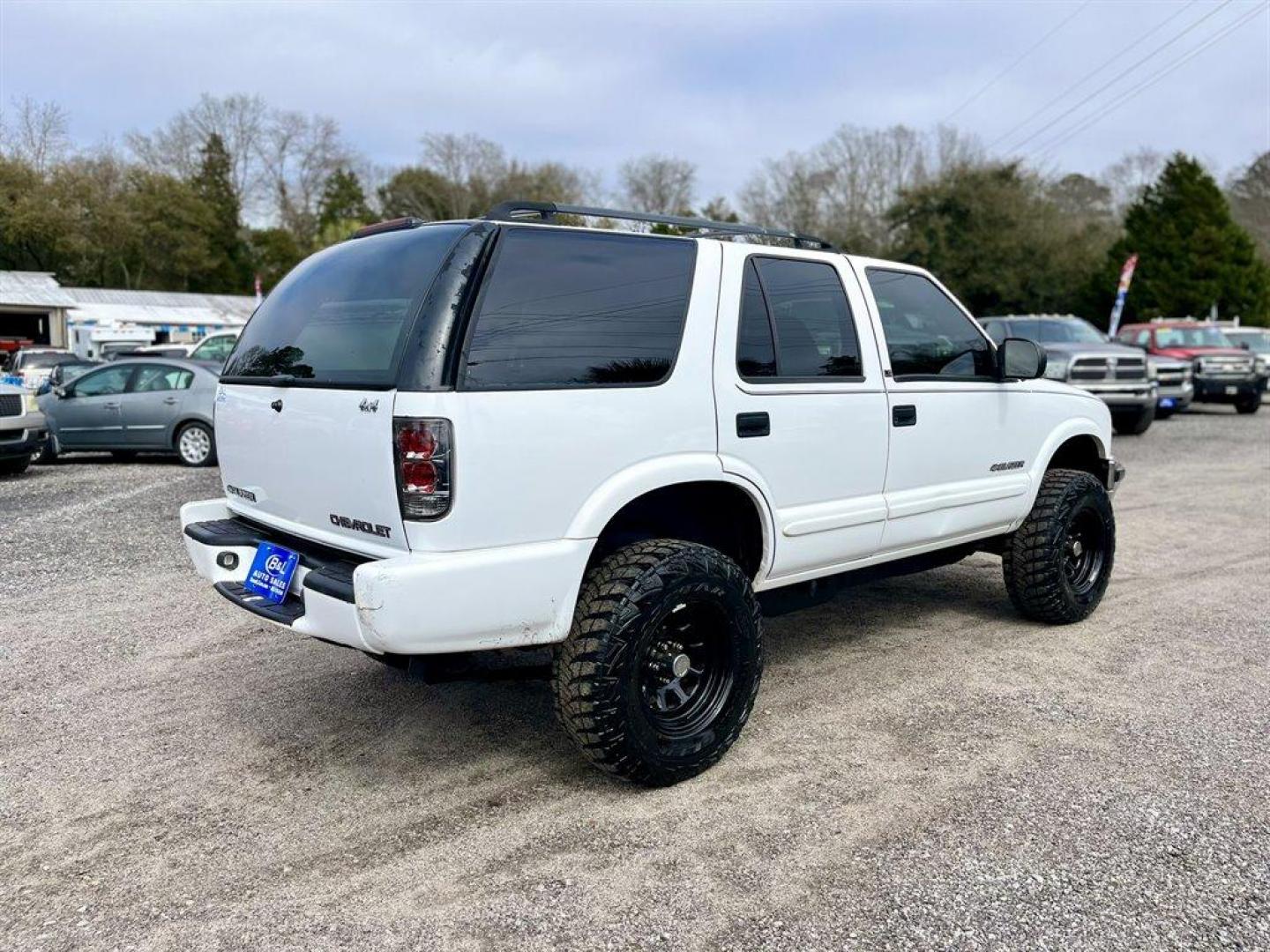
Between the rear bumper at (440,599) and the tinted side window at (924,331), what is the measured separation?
1.99 meters

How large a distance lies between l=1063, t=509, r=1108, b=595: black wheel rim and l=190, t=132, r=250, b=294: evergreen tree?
69.1 meters

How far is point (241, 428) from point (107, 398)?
10.7 m

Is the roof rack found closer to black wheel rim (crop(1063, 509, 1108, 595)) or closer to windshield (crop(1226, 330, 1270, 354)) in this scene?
black wheel rim (crop(1063, 509, 1108, 595))

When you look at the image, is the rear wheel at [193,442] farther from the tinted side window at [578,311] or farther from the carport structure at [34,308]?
the carport structure at [34,308]

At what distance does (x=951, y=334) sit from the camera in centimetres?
471

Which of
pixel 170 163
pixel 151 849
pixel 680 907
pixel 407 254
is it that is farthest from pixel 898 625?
pixel 170 163

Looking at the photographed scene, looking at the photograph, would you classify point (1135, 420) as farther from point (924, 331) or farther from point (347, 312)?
point (347, 312)

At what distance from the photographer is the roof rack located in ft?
11.6

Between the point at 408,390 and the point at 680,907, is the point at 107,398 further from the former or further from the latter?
the point at 680,907

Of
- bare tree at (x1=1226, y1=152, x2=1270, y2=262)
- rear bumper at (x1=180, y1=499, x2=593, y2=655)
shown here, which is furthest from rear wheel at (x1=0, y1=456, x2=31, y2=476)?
bare tree at (x1=1226, y1=152, x2=1270, y2=262)

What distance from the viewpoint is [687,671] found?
140 inches

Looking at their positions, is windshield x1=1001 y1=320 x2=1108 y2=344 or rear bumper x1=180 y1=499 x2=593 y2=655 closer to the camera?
rear bumper x1=180 y1=499 x2=593 y2=655

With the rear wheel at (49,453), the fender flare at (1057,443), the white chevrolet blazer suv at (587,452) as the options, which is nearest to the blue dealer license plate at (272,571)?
the white chevrolet blazer suv at (587,452)

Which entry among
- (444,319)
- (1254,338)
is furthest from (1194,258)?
(444,319)
